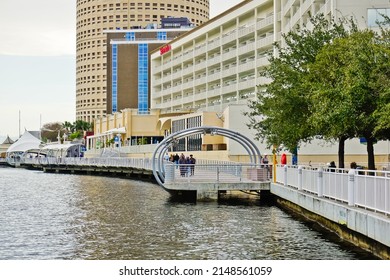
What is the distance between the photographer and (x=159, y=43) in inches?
6762

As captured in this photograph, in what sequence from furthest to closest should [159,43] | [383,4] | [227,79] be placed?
[159,43], [227,79], [383,4]

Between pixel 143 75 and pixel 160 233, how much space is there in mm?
147020

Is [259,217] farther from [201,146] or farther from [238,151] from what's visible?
[201,146]

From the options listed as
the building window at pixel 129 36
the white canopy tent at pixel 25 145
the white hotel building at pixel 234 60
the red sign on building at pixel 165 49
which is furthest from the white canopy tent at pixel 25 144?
the red sign on building at pixel 165 49

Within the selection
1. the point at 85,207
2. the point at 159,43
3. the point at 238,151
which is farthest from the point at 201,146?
the point at 159,43

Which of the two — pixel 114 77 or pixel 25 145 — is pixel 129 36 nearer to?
pixel 114 77

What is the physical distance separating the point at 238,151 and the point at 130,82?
108 meters

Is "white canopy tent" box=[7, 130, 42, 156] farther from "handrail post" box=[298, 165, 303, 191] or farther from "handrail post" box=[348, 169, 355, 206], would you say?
"handrail post" box=[348, 169, 355, 206]

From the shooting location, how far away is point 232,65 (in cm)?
10581

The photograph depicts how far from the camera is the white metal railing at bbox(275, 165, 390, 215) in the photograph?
791 inches

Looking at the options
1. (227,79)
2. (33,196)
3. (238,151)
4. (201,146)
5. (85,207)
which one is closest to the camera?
(85,207)

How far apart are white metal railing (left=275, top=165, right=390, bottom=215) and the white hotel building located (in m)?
27.1

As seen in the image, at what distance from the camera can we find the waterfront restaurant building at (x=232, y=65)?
A: 61.4 metres

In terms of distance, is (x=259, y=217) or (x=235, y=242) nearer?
(x=235, y=242)
